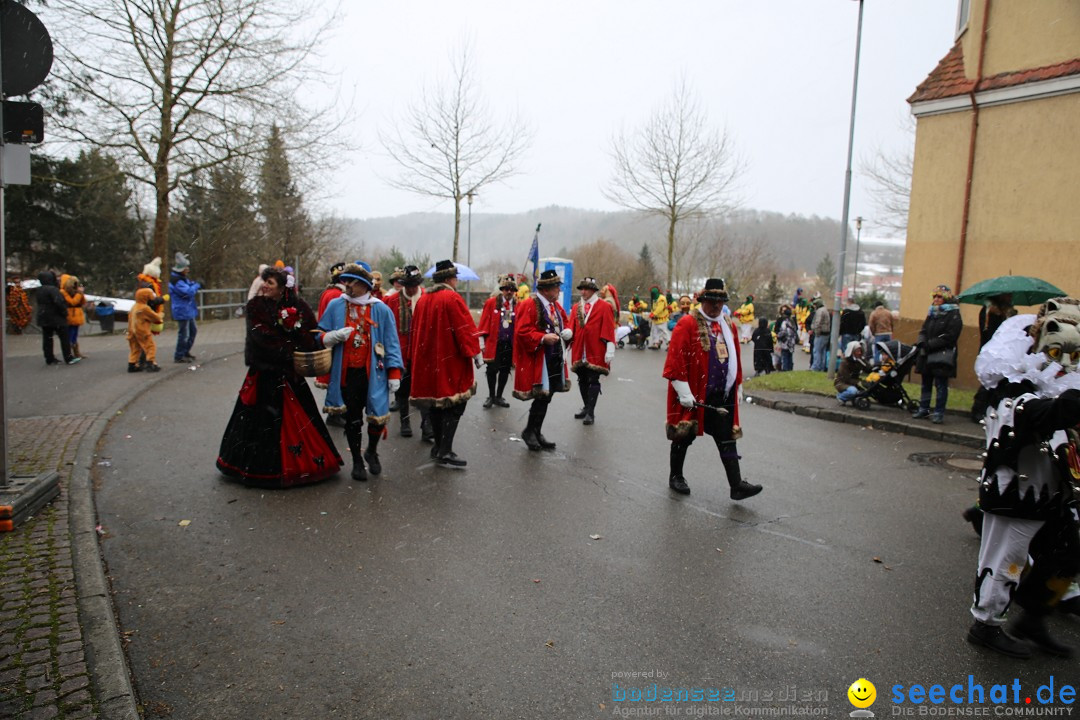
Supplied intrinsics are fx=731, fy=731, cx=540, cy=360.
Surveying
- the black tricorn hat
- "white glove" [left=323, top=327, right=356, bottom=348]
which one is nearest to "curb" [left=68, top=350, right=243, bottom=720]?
"white glove" [left=323, top=327, right=356, bottom=348]

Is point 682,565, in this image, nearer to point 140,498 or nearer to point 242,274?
point 140,498

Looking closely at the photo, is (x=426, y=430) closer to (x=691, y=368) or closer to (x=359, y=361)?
(x=359, y=361)

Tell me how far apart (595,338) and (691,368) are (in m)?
3.79

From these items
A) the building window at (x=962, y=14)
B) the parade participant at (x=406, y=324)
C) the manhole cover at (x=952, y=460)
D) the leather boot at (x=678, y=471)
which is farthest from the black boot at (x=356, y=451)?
the building window at (x=962, y=14)

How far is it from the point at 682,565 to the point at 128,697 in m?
3.28

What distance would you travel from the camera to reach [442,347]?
7121 mm

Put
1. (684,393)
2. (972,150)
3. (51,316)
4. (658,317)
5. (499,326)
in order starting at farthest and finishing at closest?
(658,317) → (51,316) → (972,150) → (499,326) → (684,393)

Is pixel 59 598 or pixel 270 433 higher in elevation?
pixel 270 433

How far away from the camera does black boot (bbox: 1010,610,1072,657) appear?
3883 millimetres

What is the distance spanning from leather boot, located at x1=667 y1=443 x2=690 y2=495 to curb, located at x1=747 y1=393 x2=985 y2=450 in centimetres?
483

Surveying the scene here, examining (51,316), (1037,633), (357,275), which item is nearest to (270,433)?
(357,275)

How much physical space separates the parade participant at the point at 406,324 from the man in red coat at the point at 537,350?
4.13 ft

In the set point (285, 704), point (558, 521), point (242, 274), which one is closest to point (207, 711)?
point (285, 704)

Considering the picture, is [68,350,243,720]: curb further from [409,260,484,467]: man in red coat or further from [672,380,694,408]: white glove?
[672,380,694,408]: white glove
